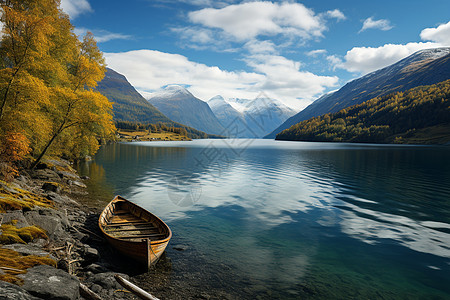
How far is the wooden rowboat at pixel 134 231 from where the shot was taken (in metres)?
13.8

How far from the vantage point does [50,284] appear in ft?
28.2

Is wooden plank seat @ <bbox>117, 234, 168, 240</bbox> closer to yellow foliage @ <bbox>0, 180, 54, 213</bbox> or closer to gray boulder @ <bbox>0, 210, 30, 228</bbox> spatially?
gray boulder @ <bbox>0, 210, 30, 228</bbox>

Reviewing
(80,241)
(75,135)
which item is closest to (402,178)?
(80,241)

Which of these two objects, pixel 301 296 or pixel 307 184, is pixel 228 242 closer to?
pixel 301 296

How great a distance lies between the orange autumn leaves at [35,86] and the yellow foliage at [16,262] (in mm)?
17065

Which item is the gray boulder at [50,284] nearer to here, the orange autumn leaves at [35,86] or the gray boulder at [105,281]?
the gray boulder at [105,281]

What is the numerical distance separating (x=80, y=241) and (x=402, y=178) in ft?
190

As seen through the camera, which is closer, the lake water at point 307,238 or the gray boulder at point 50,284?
the gray boulder at point 50,284

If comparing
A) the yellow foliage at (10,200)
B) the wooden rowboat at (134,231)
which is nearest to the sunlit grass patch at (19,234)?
the yellow foliage at (10,200)

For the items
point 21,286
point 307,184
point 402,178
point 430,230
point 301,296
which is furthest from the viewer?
point 402,178

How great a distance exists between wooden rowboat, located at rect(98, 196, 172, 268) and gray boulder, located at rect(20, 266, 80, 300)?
448 centimetres

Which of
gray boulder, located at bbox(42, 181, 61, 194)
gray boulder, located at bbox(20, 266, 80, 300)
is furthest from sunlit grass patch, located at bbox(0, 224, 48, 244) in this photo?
gray boulder, located at bbox(42, 181, 61, 194)

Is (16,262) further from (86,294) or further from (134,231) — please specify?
(134,231)

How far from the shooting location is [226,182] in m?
Answer: 45.9
